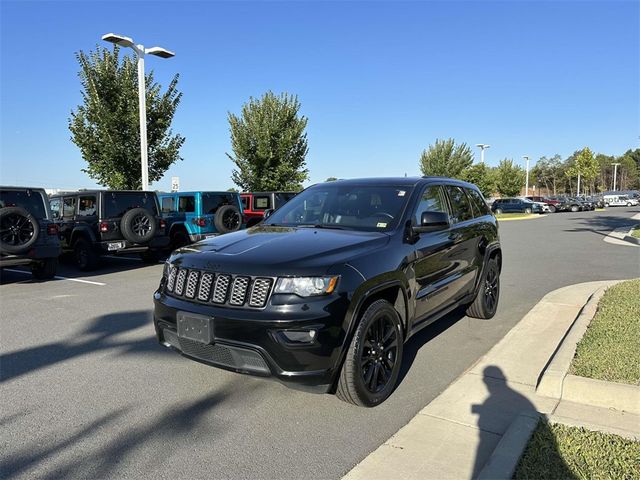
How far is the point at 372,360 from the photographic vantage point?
360 centimetres

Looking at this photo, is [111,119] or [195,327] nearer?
[195,327]

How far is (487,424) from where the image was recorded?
3361 millimetres

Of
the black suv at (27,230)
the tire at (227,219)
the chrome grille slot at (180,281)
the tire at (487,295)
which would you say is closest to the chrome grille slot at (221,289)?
the chrome grille slot at (180,281)

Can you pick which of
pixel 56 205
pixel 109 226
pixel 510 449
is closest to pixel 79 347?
pixel 510 449

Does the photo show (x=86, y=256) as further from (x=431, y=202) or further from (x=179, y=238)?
(x=431, y=202)

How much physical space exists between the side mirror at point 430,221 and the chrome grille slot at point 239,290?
1678mm

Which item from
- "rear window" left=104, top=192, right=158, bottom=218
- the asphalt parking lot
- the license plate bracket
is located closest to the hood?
the license plate bracket

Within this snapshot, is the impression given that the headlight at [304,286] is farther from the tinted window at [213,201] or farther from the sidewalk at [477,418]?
the tinted window at [213,201]

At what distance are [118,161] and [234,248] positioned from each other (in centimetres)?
1557

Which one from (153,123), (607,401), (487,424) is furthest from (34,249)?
(153,123)

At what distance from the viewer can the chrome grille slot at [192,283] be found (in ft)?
11.6

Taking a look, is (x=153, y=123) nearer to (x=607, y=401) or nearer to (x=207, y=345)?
(x=207, y=345)

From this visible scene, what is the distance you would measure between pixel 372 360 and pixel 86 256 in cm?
934

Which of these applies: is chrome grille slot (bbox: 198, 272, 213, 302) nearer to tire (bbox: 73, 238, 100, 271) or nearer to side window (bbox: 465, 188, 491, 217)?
side window (bbox: 465, 188, 491, 217)
